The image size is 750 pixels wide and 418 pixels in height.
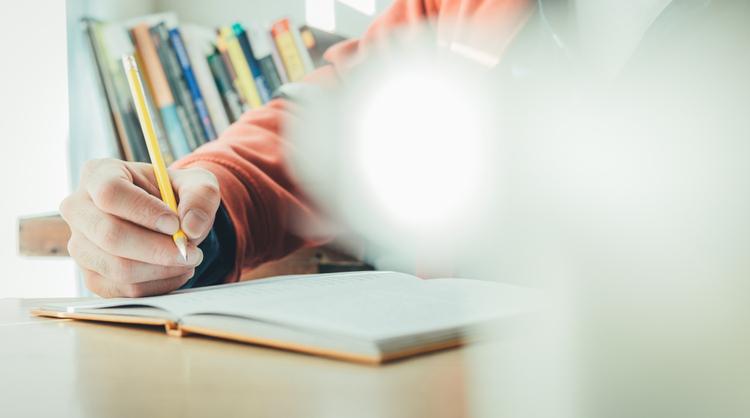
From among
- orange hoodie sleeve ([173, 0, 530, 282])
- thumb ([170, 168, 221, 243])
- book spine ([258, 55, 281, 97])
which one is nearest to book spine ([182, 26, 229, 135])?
book spine ([258, 55, 281, 97])

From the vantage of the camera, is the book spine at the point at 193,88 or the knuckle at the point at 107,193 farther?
the book spine at the point at 193,88

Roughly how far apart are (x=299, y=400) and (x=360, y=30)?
1381 millimetres

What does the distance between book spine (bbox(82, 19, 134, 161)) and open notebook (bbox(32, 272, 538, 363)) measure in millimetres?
897

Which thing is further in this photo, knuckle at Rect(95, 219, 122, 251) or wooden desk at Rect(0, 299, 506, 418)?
knuckle at Rect(95, 219, 122, 251)

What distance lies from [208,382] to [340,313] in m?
0.10

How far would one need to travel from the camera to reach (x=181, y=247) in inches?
20.2

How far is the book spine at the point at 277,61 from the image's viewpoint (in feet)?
4.64

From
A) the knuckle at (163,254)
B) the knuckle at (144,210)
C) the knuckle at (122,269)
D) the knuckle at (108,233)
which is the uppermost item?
the knuckle at (144,210)

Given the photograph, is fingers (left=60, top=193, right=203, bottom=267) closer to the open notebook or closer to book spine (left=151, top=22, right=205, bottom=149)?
the open notebook

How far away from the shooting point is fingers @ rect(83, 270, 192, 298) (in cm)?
54

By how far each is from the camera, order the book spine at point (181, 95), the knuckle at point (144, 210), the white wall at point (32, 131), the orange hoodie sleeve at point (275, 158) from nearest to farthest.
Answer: the knuckle at point (144, 210) → the orange hoodie sleeve at point (275, 158) → the white wall at point (32, 131) → the book spine at point (181, 95)

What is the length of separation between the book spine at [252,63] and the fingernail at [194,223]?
3.01 feet

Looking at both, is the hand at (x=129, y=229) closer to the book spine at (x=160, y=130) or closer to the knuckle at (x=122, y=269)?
the knuckle at (x=122, y=269)

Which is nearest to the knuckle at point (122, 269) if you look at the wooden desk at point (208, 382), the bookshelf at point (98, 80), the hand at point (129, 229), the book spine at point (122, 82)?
the hand at point (129, 229)
